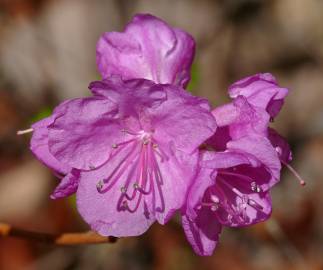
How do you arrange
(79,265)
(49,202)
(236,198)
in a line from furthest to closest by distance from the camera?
1. (49,202)
2. (79,265)
3. (236,198)

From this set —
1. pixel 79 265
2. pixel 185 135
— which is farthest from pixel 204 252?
pixel 79 265

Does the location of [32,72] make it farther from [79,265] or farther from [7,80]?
[79,265]

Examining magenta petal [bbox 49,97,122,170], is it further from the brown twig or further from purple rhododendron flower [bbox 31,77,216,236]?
the brown twig

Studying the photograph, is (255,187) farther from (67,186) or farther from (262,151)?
(67,186)

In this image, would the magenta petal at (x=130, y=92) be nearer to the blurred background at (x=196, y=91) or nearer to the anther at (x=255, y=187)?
the anther at (x=255, y=187)

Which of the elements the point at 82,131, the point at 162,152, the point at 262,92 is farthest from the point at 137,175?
the point at 262,92

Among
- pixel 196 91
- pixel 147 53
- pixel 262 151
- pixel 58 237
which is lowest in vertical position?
pixel 196 91
